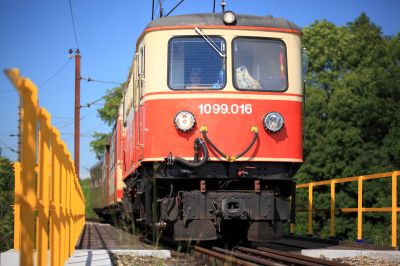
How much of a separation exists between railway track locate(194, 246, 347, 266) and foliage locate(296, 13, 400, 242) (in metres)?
21.6

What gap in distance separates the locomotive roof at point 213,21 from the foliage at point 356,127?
2188cm

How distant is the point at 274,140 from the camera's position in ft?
33.6

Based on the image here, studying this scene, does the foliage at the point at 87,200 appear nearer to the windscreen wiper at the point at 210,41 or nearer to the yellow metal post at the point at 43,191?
the windscreen wiper at the point at 210,41

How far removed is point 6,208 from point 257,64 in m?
4.50

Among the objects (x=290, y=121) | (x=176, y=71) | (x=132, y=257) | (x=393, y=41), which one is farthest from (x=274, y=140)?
(x=393, y=41)

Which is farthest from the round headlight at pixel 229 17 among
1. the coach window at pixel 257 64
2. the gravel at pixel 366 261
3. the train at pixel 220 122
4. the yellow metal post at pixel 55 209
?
the yellow metal post at pixel 55 209

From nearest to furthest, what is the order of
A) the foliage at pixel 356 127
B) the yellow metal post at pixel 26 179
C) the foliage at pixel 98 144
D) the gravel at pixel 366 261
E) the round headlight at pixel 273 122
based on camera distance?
the yellow metal post at pixel 26 179 < the gravel at pixel 366 261 < the round headlight at pixel 273 122 < the foliage at pixel 356 127 < the foliage at pixel 98 144

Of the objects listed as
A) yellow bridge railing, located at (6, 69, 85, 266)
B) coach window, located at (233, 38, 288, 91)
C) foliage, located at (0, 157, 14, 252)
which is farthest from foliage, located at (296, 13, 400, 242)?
yellow bridge railing, located at (6, 69, 85, 266)

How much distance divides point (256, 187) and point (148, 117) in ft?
6.08

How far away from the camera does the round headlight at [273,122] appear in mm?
10203

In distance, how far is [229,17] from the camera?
10.4m

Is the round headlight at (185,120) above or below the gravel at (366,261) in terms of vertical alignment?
above

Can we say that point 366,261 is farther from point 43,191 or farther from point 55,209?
point 43,191

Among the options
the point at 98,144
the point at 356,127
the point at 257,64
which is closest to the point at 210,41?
the point at 257,64
